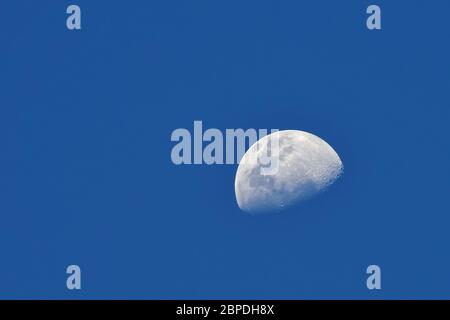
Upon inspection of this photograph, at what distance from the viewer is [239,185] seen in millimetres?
47844

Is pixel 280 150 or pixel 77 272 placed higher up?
pixel 280 150

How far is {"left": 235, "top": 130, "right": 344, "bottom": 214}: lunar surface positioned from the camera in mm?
44969

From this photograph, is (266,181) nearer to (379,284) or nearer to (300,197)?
(300,197)

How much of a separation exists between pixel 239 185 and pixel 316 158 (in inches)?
180

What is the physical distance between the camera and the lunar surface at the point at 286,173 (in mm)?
44969

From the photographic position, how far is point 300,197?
148 feet

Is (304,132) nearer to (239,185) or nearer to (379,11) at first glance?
(239,185)

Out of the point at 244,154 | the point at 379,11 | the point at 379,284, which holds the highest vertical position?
the point at 379,11

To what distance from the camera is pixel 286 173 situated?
A: 4491 cm

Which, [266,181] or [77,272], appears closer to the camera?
[77,272]

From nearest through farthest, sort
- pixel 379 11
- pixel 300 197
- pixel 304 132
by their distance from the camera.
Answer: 1. pixel 379 11
2. pixel 300 197
3. pixel 304 132
